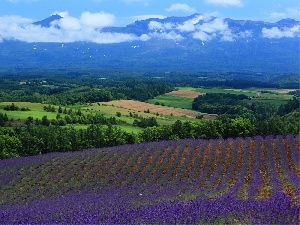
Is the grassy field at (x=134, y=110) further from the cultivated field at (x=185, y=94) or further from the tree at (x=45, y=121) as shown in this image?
the tree at (x=45, y=121)

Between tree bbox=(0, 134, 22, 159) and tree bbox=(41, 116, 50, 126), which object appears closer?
tree bbox=(0, 134, 22, 159)

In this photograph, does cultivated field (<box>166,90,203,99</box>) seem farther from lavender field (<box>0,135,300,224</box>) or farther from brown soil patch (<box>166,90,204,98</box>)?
lavender field (<box>0,135,300,224</box>)

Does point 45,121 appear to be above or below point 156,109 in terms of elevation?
above

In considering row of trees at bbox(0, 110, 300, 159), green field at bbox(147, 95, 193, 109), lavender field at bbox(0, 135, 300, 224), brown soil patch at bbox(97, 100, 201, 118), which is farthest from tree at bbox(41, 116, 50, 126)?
green field at bbox(147, 95, 193, 109)

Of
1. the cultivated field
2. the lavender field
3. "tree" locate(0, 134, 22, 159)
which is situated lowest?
the cultivated field

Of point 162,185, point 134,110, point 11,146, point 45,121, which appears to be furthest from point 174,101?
point 162,185

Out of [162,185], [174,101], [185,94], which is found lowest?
[174,101]

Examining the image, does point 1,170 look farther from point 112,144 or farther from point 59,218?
point 59,218

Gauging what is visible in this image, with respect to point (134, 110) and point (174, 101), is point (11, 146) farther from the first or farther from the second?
point (174, 101)
